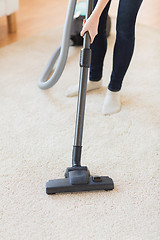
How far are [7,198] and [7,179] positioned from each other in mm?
97

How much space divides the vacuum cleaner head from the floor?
1398 millimetres

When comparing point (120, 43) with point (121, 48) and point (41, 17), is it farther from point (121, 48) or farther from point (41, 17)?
→ point (41, 17)

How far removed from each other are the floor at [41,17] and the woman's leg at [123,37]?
3.44 feet

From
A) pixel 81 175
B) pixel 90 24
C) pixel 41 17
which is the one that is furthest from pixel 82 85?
pixel 41 17

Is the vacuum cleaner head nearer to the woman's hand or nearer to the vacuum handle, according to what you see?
the vacuum handle

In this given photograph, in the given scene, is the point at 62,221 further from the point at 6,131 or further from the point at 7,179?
the point at 6,131

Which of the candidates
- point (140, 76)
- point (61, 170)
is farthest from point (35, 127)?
point (140, 76)

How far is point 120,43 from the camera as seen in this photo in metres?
1.45

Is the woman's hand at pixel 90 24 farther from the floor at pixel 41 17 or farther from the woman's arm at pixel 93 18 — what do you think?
the floor at pixel 41 17

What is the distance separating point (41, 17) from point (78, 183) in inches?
78.6

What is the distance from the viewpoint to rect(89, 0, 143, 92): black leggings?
133 centimetres

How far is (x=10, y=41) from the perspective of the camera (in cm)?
233

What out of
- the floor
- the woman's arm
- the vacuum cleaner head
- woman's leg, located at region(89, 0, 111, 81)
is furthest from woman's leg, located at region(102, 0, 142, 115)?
the floor

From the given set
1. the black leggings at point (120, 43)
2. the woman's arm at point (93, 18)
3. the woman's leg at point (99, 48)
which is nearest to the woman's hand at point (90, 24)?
the woman's arm at point (93, 18)
